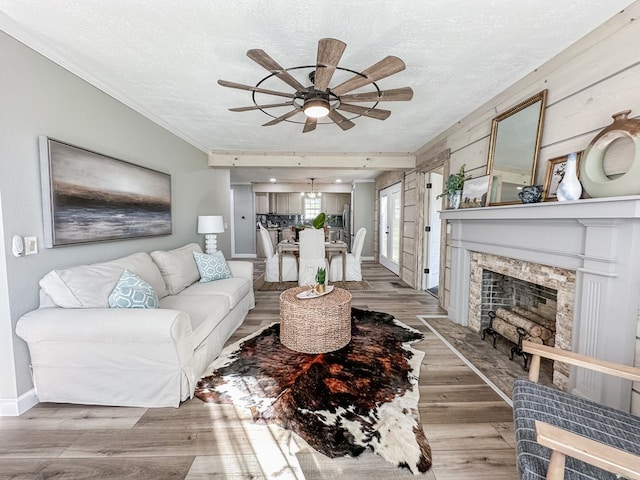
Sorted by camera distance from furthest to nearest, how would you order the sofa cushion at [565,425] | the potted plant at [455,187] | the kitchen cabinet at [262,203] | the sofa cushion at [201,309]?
1. the kitchen cabinet at [262,203]
2. the potted plant at [455,187]
3. the sofa cushion at [201,309]
4. the sofa cushion at [565,425]

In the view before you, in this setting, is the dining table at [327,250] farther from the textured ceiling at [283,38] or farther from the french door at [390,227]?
the textured ceiling at [283,38]

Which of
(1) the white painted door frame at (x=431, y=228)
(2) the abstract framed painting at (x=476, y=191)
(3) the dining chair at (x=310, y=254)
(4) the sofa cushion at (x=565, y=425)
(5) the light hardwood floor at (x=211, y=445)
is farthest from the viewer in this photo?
(3) the dining chair at (x=310, y=254)

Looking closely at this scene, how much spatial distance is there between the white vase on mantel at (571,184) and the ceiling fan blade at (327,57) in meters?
1.54

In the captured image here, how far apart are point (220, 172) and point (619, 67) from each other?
16.5 ft

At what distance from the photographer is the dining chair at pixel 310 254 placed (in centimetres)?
454

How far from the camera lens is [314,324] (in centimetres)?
237

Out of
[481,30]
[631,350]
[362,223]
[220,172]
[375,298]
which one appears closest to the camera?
[631,350]

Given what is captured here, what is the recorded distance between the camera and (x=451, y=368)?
221 cm

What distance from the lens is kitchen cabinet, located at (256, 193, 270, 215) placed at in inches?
327

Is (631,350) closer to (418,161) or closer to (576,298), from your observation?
(576,298)

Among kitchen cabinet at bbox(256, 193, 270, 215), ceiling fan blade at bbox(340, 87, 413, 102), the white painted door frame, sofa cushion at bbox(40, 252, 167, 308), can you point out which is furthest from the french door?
sofa cushion at bbox(40, 252, 167, 308)

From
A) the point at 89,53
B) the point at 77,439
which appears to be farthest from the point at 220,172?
the point at 77,439

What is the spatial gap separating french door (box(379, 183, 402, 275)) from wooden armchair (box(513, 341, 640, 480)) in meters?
4.65

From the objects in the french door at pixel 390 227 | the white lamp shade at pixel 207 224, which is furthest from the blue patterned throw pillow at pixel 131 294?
the french door at pixel 390 227
